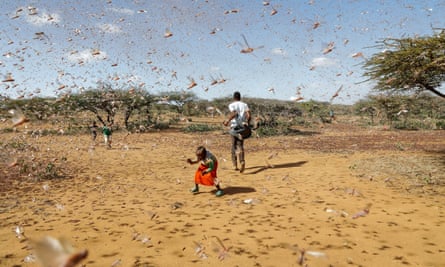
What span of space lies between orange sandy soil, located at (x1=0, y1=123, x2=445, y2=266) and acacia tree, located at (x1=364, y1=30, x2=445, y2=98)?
2.83 metres

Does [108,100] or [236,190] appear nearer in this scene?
[236,190]

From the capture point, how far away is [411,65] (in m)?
8.03

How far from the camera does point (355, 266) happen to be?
3480 millimetres

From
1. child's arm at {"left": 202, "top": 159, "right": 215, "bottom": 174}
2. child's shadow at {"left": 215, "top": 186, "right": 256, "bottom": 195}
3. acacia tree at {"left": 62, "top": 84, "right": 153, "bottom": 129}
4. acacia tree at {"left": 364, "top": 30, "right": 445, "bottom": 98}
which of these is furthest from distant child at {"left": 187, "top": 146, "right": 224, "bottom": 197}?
acacia tree at {"left": 62, "top": 84, "right": 153, "bottom": 129}

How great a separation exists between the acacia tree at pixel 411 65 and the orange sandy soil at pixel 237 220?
9.29ft

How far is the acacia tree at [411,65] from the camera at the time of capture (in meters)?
7.23

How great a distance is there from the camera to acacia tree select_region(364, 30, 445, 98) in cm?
723

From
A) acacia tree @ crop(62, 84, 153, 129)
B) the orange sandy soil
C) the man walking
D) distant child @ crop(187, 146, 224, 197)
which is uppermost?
acacia tree @ crop(62, 84, 153, 129)

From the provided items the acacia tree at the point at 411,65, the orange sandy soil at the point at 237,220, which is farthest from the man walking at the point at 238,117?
the acacia tree at the point at 411,65

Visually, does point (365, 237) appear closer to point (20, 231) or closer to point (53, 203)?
point (20, 231)

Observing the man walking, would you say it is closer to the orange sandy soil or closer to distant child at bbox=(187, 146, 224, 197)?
the orange sandy soil

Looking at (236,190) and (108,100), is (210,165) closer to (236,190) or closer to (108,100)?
(236,190)

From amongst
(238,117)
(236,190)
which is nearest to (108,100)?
(238,117)

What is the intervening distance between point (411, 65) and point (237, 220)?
665cm
